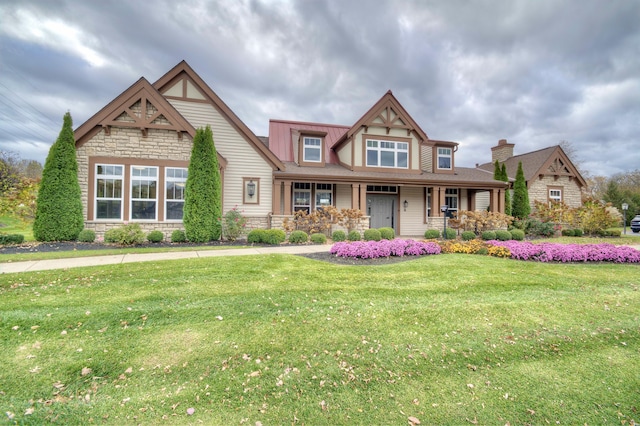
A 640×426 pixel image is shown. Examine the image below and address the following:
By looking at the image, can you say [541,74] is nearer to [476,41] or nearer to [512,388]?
[476,41]

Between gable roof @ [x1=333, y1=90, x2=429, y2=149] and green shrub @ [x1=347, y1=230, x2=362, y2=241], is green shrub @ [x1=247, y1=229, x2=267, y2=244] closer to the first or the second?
green shrub @ [x1=347, y1=230, x2=362, y2=241]

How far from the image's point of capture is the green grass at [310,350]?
230 cm

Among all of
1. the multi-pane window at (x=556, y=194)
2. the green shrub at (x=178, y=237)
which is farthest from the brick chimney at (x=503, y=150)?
the green shrub at (x=178, y=237)

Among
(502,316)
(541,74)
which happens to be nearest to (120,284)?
(502,316)

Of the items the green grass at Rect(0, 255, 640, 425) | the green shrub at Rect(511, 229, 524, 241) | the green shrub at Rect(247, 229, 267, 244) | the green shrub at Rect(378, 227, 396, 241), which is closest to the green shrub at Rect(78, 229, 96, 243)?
the green grass at Rect(0, 255, 640, 425)

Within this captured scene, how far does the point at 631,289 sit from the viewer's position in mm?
5477

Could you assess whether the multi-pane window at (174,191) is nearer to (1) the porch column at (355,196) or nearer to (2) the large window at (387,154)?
(1) the porch column at (355,196)

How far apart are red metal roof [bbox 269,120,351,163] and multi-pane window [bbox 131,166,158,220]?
6.68 m

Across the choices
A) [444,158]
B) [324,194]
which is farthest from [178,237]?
[444,158]

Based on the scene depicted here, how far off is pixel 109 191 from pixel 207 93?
5.79 metres

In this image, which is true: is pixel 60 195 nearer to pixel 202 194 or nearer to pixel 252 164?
pixel 202 194

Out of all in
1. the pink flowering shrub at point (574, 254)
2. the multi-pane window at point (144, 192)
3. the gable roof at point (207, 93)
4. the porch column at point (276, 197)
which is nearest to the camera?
the pink flowering shrub at point (574, 254)

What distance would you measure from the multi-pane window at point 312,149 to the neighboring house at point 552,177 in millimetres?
13620

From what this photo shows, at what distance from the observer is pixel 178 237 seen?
34.6 ft
